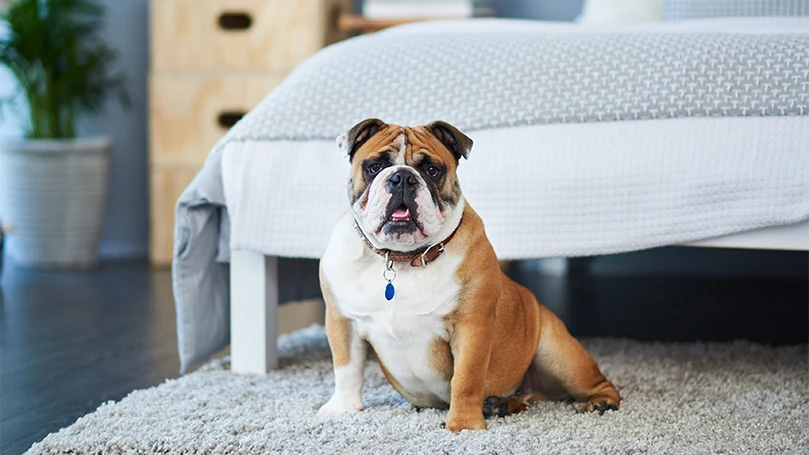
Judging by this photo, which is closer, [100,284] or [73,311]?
[73,311]

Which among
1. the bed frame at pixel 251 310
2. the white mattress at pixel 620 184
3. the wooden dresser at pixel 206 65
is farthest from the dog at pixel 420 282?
the wooden dresser at pixel 206 65

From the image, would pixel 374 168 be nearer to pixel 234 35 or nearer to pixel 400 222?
pixel 400 222

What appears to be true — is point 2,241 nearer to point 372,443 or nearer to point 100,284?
point 100,284

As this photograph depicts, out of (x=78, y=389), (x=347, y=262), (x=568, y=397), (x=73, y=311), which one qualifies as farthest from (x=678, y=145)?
(x=73, y=311)

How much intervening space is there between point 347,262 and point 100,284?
70.1 inches

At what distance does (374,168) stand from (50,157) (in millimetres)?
2205

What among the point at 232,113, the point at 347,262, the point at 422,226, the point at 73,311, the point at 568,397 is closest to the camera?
the point at 422,226

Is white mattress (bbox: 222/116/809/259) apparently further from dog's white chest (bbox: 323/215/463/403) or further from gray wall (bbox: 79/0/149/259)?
gray wall (bbox: 79/0/149/259)

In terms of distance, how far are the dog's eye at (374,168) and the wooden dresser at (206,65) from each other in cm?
200

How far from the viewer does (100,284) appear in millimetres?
2842

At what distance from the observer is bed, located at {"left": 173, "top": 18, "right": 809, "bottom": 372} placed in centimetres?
150

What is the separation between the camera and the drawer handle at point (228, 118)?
3211mm

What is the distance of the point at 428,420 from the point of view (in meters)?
1.32

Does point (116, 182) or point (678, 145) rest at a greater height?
point (678, 145)
